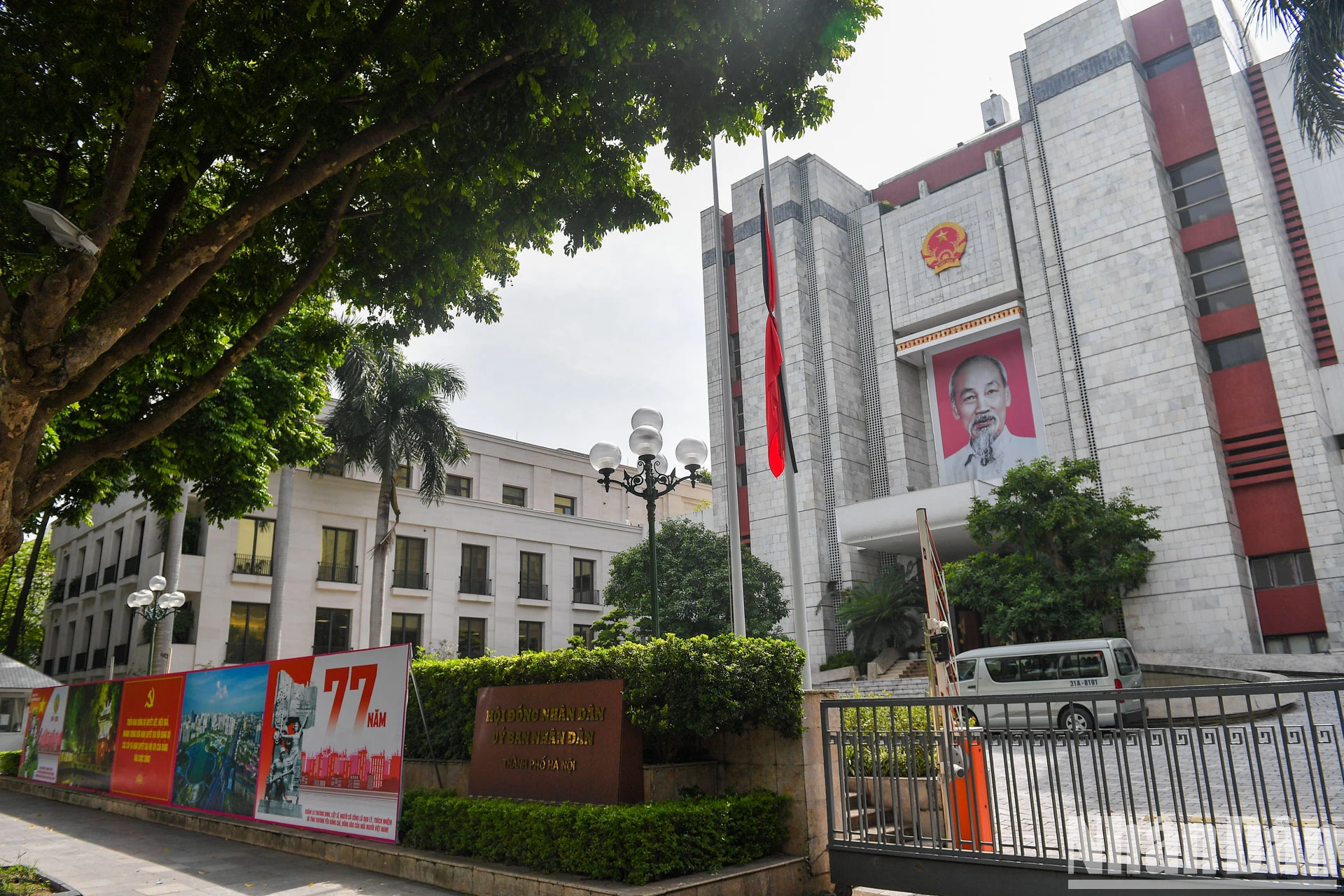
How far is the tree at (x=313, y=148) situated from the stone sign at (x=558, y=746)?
448 cm

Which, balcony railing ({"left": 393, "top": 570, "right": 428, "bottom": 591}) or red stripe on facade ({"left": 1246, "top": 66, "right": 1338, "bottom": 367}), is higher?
red stripe on facade ({"left": 1246, "top": 66, "right": 1338, "bottom": 367})

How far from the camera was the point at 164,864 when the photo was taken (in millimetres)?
9664

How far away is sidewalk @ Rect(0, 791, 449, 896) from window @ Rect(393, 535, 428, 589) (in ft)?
67.2

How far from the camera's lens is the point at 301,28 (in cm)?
770

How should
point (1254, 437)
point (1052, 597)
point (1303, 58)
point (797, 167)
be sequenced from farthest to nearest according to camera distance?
1. point (797, 167)
2. point (1254, 437)
3. point (1052, 597)
4. point (1303, 58)

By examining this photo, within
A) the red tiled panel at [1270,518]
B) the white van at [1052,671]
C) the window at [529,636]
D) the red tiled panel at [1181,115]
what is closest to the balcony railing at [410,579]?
the window at [529,636]

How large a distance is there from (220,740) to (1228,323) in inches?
1124

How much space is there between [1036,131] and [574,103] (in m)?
28.9

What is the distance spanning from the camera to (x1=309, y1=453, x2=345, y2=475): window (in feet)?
97.3

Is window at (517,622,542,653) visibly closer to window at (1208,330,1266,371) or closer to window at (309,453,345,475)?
window at (309,453,345,475)

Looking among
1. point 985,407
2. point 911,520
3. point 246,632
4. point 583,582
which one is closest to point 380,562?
point 246,632

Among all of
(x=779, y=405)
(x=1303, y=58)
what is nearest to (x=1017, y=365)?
(x=1303, y=58)

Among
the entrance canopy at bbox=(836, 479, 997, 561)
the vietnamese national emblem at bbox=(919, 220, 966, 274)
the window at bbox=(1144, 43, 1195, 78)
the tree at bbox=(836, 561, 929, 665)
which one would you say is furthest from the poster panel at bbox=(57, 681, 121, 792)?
the window at bbox=(1144, 43, 1195, 78)

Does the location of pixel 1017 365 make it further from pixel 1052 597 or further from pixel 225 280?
pixel 225 280
